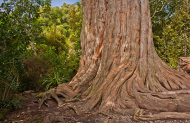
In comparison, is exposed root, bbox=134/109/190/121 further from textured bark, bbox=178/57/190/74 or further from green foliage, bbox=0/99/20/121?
textured bark, bbox=178/57/190/74

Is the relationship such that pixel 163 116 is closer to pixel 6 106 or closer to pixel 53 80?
pixel 6 106

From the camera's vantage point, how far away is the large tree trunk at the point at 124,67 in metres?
3.33

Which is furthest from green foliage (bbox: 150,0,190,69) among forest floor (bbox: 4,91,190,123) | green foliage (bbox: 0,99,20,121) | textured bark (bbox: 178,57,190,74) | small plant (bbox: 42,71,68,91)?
green foliage (bbox: 0,99,20,121)

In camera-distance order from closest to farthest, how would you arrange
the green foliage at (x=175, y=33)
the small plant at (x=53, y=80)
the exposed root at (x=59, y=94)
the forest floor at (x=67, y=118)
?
the forest floor at (x=67, y=118) < the exposed root at (x=59, y=94) < the small plant at (x=53, y=80) < the green foliage at (x=175, y=33)

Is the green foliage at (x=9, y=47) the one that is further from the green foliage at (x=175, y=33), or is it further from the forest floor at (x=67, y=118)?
the green foliage at (x=175, y=33)

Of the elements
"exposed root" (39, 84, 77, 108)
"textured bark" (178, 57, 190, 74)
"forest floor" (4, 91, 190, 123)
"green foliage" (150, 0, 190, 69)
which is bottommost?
"forest floor" (4, 91, 190, 123)

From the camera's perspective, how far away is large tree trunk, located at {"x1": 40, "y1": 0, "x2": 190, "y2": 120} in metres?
3.33

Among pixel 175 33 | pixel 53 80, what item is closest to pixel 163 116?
pixel 53 80

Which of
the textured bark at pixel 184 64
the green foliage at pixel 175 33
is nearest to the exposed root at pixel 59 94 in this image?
the textured bark at pixel 184 64

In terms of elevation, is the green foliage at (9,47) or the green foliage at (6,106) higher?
the green foliage at (9,47)

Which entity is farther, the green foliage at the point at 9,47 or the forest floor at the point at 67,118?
the green foliage at the point at 9,47

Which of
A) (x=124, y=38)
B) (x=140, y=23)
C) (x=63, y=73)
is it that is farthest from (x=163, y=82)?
(x=63, y=73)

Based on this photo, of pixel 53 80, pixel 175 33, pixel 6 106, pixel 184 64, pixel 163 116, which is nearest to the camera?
pixel 163 116

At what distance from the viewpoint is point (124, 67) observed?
4.39 metres
